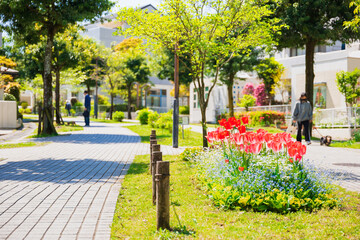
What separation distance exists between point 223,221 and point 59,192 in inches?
115

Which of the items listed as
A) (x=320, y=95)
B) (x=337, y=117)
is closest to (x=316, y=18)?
(x=337, y=117)

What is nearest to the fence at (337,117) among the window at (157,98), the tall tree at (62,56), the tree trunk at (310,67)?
the tree trunk at (310,67)

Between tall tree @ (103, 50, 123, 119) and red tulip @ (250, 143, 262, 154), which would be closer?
red tulip @ (250, 143, 262, 154)

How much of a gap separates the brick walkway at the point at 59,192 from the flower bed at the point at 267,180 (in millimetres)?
1594

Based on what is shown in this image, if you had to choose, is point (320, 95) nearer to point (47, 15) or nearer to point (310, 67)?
point (310, 67)

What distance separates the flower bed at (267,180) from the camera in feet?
15.8

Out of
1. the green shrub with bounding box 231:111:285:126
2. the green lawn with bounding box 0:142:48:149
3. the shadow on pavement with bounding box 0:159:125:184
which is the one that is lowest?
the shadow on pavement with bounding box 0:159:125:184

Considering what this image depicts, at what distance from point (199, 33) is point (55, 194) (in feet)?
19.0

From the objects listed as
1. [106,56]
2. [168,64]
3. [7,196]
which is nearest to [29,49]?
[168,64]

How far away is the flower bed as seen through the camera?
15.8 ft

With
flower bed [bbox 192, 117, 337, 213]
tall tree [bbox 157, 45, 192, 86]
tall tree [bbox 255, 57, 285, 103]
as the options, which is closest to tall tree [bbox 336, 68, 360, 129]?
tall tree [bbox 255, 57, 285, 103]

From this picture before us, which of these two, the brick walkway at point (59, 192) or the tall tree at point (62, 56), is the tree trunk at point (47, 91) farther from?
the tall tree at point (62, 56)

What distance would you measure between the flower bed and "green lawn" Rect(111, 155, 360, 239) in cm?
18

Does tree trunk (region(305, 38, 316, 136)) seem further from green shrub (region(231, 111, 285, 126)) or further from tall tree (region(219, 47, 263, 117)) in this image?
tall tree (region(219, 47, 263, 117))
